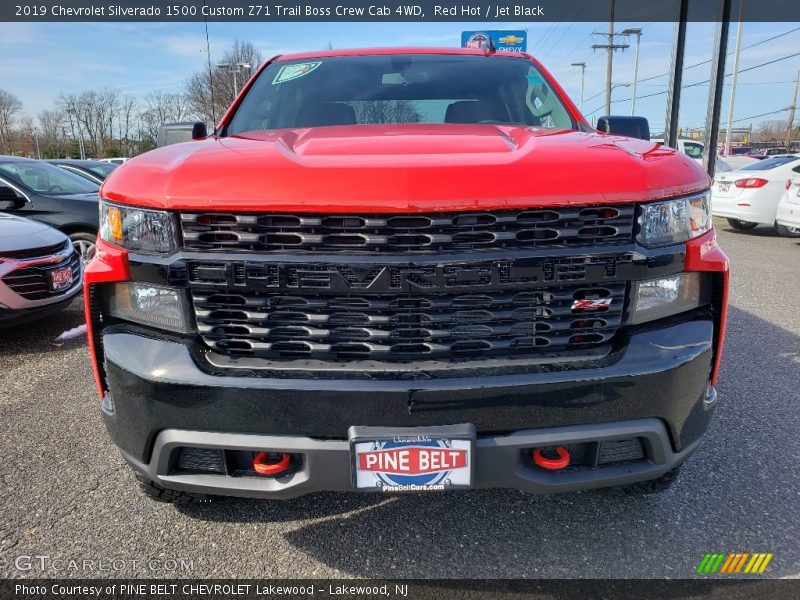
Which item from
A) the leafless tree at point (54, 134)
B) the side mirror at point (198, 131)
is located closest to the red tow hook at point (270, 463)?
the side mirror at point (198, 131)

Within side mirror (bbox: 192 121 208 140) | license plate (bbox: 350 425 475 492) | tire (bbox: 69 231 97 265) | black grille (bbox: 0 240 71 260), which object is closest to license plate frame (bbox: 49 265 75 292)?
black grille (bbox: 0 240 71 260)

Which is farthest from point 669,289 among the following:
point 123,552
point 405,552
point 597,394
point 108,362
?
point 123,552

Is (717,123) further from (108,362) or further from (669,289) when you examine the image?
(108,362)

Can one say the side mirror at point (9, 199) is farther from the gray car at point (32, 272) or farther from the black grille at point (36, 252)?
the black grille at point (36, 252)

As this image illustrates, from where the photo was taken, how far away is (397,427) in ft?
5.36

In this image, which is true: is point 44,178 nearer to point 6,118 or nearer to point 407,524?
point 407,524

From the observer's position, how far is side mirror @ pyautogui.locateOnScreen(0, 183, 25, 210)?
243 inches

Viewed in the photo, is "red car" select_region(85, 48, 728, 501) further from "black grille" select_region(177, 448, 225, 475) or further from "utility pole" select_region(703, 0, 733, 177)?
"utility pole" select_region(703, 0, 733, 177)

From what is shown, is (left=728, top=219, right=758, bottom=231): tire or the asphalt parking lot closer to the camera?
the asphalt parking lot

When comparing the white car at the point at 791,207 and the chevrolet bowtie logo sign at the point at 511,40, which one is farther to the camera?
the chevrolet bowtie logo sign at the point at 511,40

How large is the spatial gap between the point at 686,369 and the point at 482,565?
3.21 feet

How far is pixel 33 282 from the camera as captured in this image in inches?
179

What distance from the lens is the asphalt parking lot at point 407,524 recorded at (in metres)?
2.03
